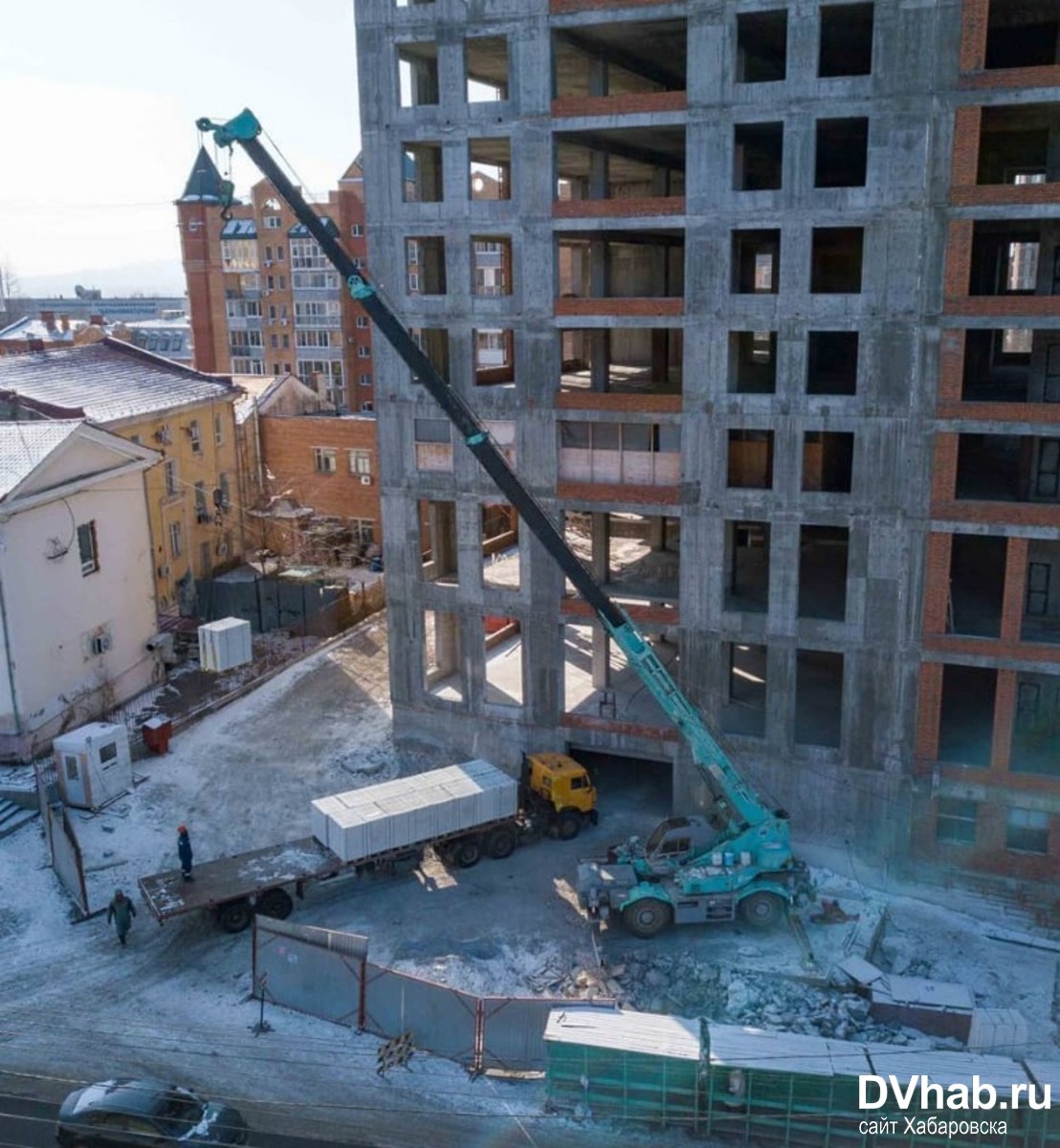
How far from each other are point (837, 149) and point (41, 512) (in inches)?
1214

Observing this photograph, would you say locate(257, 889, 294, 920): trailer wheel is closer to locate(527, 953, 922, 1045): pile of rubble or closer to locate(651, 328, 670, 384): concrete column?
locate(527, 953, 922, 1045): pile of rubble

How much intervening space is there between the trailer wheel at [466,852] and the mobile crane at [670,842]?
397 cm

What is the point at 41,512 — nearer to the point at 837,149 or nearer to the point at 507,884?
the point at 507,884

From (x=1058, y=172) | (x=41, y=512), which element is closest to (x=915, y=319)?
(x=1058, y=172)

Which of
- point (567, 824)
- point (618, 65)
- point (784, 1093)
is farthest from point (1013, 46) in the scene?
point (784, 1093)

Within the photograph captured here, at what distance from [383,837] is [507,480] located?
34.2 feet

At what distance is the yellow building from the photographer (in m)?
49.0

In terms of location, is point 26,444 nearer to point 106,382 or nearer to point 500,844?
point 106,382

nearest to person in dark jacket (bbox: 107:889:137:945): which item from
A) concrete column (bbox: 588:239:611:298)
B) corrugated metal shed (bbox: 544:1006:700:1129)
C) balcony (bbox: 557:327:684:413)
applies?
corrugated metal shed (bbox: 544:1006:700:1129)

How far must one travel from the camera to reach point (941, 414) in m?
30.7

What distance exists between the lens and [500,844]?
1325 inches

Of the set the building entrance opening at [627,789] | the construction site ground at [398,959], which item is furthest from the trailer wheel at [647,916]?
the building entrance opening at [627,789]

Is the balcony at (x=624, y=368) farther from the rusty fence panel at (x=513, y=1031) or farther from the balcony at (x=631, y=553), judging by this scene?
the rusty fence panel at (x=513, y=1031)

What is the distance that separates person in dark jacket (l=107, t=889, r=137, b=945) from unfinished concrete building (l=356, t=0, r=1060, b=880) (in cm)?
1301
